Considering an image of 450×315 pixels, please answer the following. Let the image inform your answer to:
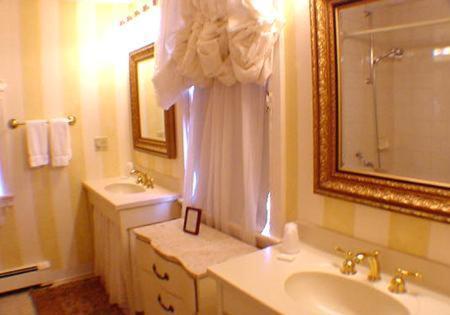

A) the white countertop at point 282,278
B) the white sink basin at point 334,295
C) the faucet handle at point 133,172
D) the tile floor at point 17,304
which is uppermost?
the faucet handle at point 133,172

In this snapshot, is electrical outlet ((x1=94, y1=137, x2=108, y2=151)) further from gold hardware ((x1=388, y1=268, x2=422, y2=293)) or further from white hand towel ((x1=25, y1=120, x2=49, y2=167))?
gold hardware ((x1=388, y1=268, x2=422, y2=293))

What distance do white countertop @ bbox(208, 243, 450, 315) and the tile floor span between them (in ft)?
6.44

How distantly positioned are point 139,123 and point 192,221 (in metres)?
1.30

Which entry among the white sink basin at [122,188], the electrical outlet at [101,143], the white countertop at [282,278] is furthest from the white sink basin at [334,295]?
the electrical outlet at [101,143]

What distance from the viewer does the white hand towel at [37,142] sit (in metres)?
2.76

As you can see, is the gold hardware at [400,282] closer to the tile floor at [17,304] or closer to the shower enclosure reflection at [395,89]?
the shower enclosure reflection at [395,89]

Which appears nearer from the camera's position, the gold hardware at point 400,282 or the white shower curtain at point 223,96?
the gold hardware at point 400,282

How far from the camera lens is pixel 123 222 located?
233 centimetres

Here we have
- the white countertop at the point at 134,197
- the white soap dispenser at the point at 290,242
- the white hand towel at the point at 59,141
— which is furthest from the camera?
the white hand towel at the point at 59,141

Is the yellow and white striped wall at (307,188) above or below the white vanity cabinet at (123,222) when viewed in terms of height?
above

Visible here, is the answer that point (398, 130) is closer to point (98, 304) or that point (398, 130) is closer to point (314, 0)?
point (314, 0)

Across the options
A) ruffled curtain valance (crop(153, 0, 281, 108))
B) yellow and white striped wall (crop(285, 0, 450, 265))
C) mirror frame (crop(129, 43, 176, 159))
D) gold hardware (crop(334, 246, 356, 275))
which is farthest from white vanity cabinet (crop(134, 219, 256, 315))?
ruffled curtain valance (crop(153, 0, 281, 108))

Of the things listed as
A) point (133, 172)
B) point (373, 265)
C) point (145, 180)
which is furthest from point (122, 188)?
point (373, 265)

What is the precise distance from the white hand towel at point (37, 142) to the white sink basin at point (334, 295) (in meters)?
2.22
